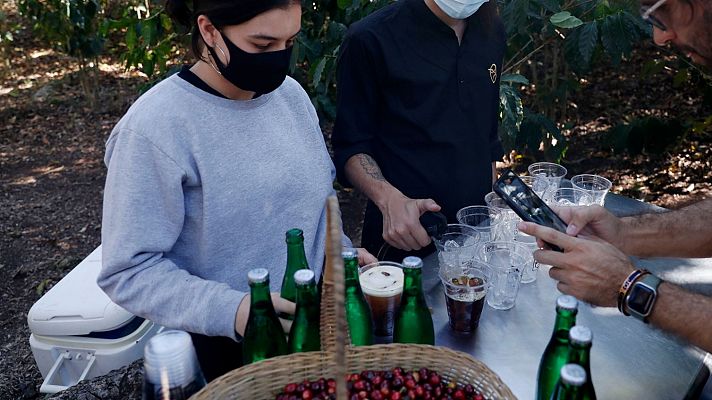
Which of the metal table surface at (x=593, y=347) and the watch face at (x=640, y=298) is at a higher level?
the watch face at (x=640, y=298)

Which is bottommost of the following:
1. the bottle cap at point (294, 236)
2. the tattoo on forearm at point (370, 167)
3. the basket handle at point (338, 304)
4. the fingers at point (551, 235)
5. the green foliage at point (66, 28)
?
the green foliage at point (66, 28)

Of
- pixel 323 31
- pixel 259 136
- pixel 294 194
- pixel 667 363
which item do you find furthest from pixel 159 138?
pixel 323 31

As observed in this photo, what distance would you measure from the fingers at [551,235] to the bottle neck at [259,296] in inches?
30.1

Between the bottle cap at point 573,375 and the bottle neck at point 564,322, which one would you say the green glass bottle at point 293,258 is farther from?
the bottle cap at point 573,375

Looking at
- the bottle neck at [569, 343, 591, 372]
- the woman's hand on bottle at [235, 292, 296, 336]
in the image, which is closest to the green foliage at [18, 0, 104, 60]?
the woman's hand on bottle at [235, 292, 296, 336]

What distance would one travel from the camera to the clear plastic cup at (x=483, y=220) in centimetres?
224

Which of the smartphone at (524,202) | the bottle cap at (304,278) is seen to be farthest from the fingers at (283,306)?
the smartphone at (524,202)

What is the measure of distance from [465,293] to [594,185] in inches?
36.7

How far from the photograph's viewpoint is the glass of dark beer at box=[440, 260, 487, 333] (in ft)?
6.18

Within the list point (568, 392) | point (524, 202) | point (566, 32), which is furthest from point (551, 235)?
point (566, 32)

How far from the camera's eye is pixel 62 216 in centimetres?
620

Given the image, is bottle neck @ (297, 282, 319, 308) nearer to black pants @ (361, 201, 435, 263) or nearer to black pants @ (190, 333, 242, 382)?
black pants @ (190, 333, 242, 382)

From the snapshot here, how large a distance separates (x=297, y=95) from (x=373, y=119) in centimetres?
59

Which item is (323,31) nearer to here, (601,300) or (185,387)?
(601,300)
